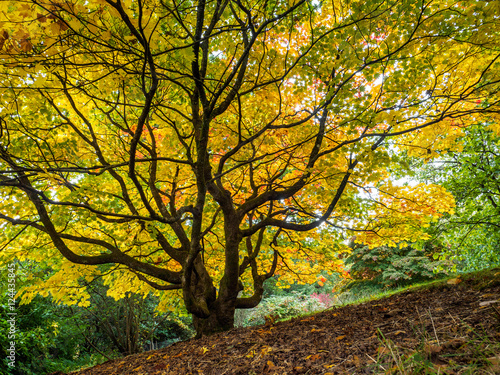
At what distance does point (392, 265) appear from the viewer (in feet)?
31.6

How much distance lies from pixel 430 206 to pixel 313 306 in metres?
10.8

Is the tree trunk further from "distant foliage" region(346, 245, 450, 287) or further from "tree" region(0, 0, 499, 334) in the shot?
"distant foliage" region(346, 245, 450, 287)

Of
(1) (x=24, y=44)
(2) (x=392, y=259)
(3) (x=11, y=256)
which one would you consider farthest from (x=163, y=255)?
(2) (x=392, y=259)

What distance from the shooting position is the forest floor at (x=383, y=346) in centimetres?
118

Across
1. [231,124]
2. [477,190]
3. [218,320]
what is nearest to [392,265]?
[477,190]

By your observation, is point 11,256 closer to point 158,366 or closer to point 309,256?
point 158,366

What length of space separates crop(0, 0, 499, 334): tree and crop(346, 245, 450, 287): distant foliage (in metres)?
4.98

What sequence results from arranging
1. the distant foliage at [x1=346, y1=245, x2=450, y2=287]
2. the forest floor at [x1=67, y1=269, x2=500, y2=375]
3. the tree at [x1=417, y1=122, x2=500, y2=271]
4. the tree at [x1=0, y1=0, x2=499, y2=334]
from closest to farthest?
the forest floor at [x1=67, y1=269, x2=500, y2=375]
the tree at [x1=0, y1=0, x2=499, y2=334]
the tree at [x1=417, y1=122, x2=500, y2=271]
the distant foliage at [x1=346, y1=245, x2=450, y2=287]

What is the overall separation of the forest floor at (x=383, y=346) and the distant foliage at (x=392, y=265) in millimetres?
6525

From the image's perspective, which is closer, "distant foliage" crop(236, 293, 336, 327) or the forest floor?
the forest floor

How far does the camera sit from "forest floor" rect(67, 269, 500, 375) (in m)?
1.18

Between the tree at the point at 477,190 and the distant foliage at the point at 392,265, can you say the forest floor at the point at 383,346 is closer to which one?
the tree at the point at 477,190

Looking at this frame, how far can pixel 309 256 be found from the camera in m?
5.64

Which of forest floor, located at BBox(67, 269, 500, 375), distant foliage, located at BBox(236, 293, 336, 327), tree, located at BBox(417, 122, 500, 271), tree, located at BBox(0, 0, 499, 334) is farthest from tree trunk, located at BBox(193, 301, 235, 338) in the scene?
Answer: distant foliage, located at BBox(236, 293, 336, 327)
